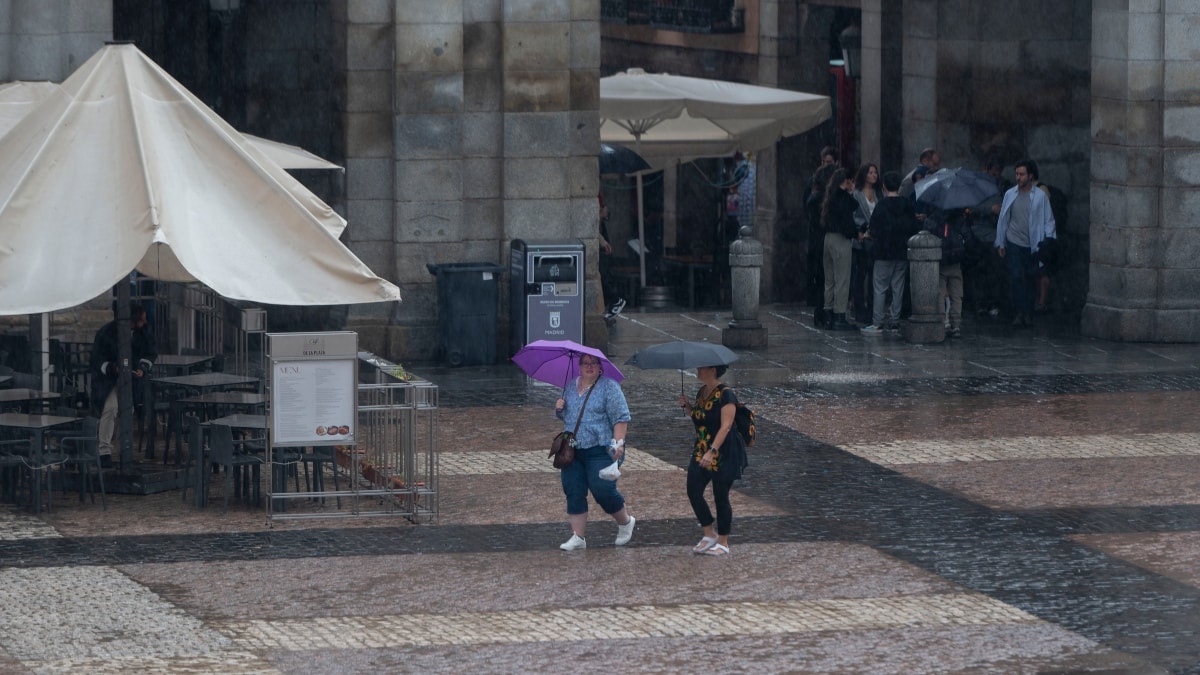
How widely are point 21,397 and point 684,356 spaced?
16.5ft

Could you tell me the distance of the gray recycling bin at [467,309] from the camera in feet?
62.7

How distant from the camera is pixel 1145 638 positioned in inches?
391

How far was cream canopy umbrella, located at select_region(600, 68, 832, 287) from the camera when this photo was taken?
2419 cm

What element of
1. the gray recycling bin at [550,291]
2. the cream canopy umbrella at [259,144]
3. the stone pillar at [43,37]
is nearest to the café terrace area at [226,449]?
the cream canopy umbrella at [259,144]

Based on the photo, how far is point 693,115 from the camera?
2431cm

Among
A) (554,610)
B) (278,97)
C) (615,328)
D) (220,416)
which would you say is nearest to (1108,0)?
(615,328)

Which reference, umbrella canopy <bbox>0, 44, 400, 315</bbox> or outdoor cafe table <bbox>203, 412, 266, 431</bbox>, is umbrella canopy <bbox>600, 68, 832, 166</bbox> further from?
outdoor cafe table <bbox>203, 412, 266, 431</bbox>

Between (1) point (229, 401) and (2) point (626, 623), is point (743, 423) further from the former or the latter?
(1) point (229, 401)

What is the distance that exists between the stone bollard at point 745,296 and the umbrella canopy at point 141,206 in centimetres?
789

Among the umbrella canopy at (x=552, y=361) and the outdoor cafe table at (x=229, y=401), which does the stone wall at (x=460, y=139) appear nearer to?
the outdoor cafe table at (x=229, y=401)

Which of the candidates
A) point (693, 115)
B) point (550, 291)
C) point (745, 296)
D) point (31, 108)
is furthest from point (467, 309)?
point (693, 115)

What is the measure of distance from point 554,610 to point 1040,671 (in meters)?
2.51

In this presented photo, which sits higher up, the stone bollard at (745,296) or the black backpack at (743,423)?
the stone bollard at (745,296)

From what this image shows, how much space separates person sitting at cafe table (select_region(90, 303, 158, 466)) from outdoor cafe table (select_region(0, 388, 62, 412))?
31 centimetres
